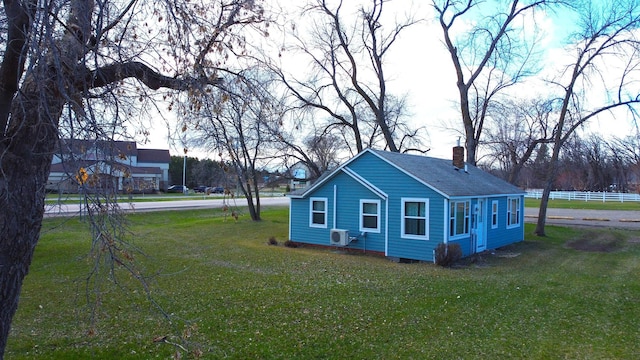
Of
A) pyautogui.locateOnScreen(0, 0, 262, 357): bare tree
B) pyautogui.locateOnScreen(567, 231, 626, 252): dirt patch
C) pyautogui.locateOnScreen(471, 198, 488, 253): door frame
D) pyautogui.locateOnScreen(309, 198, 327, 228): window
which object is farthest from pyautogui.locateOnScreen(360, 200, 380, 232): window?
pyautogui.locateOnScreen(0, 0, 262, 357): bare tree

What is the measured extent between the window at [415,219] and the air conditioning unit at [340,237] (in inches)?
87.6

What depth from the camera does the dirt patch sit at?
20750 millimetres

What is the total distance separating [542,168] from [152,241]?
32.5 metres

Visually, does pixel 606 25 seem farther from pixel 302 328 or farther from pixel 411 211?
pixel 302 328

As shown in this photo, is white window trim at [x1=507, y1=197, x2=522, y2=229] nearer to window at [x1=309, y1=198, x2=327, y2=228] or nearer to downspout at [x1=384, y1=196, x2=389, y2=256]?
downspout at [x1=384, y1=196, x2=389, y2=256]

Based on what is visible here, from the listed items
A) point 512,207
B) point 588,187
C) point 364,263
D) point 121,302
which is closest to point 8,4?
point 121,302

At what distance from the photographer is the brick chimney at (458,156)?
21156mm

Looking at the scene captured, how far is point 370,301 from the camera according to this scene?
10.3 m

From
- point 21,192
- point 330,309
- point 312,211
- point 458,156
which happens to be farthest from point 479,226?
point 21,192

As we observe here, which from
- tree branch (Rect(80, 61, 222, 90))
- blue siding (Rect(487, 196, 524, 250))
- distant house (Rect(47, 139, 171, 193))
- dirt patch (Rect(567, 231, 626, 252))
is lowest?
dirt patch (Rect(567, 231, 626, 252))

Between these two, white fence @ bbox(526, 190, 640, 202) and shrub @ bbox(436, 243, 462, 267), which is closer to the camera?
shrub @ bbox(436, 243, 462, 267)

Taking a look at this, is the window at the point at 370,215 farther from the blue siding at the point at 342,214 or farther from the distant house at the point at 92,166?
the distant house at the point at 92,166

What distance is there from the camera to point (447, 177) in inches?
738

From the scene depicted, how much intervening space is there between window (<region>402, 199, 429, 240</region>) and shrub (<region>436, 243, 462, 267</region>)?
2.82 ft
